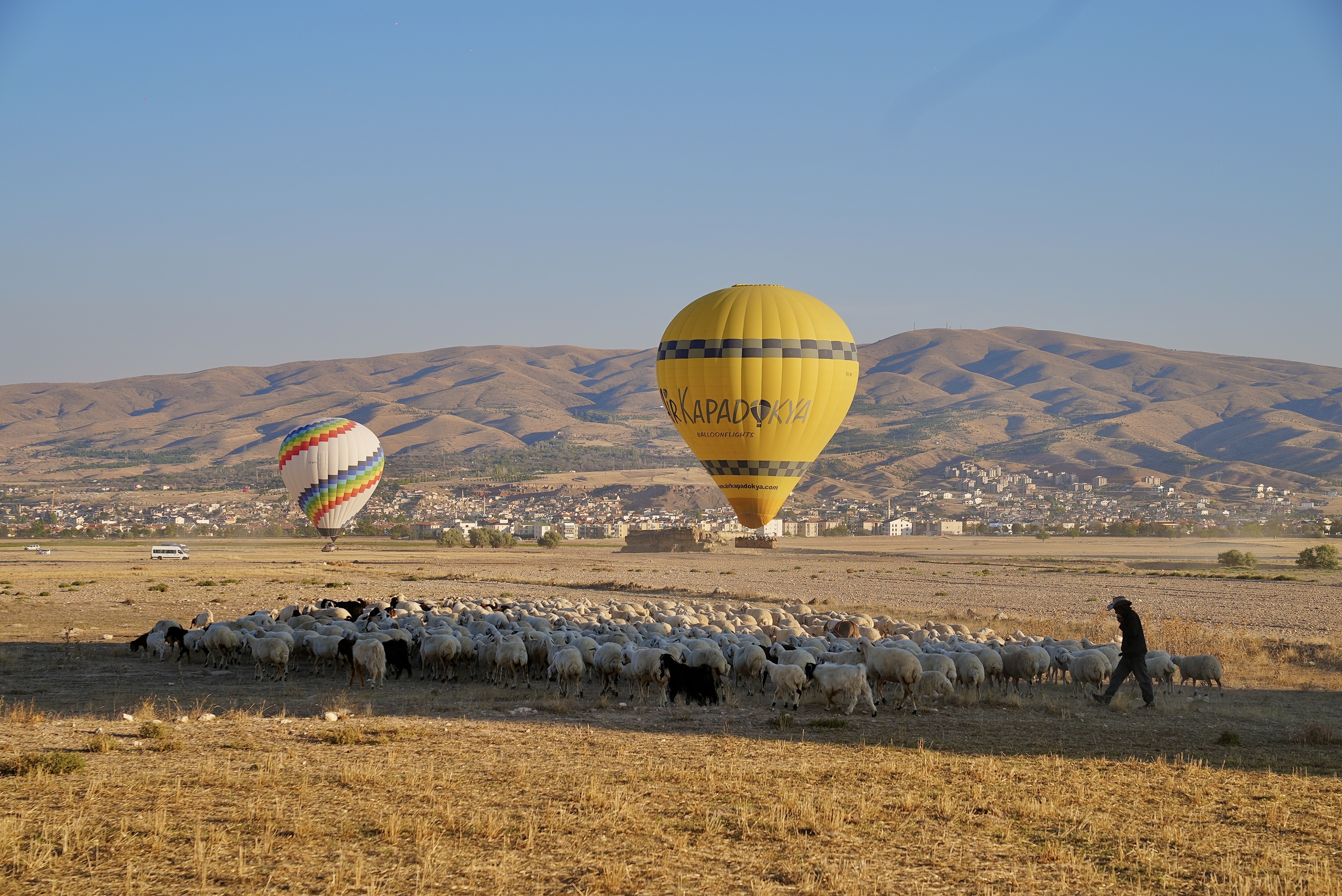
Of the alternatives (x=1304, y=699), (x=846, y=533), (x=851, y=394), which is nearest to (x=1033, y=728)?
(x=1304, y=699)

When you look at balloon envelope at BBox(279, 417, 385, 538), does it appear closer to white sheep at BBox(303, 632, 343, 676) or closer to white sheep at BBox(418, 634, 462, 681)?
white sheep at BBox(303, 632, 343, 676)

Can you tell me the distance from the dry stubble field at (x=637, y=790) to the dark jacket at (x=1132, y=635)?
101cm

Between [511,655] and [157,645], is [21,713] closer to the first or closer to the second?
[511,655]

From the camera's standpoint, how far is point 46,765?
455 inches

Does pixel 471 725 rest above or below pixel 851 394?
below

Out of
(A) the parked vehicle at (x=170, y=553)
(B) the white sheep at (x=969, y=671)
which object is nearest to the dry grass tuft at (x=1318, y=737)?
(B) the white sheep at (x=969, y=671)

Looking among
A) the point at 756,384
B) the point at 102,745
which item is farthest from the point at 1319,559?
the point at 102,745

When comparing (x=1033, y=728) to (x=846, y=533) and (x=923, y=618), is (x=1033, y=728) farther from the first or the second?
(x=846, y=533)

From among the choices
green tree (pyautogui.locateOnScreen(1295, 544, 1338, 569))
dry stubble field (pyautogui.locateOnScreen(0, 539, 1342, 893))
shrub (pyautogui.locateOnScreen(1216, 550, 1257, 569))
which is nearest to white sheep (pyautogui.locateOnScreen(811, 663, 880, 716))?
dry stubble field (pyautogui.locateOnScreen(0, 539, 1342, 893))

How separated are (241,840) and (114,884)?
1.25 metres

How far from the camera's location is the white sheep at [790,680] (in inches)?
677

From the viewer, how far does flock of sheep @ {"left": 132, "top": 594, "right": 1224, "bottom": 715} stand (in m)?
17.7

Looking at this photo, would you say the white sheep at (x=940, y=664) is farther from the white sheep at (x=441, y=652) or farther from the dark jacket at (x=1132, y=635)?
the white sheep at (x=441, y=652)

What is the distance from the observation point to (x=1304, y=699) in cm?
1930
